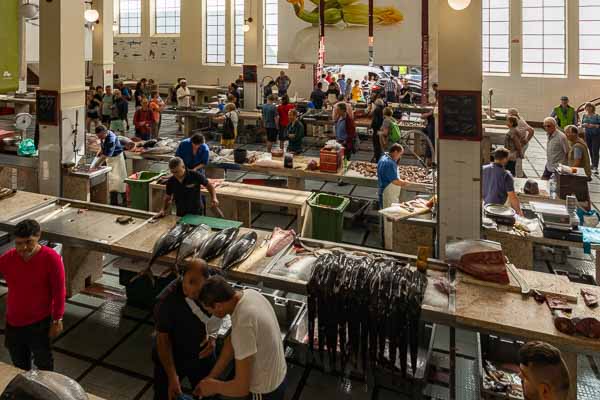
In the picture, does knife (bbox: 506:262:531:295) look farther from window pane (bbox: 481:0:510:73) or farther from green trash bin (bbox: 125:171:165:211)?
window pane (bbox: 481:0:510:73)

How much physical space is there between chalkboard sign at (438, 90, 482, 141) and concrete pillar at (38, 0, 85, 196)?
5.46m

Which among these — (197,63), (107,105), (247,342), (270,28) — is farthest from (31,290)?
(197,63)

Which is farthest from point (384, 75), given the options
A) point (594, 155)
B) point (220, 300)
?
point (220, 300)

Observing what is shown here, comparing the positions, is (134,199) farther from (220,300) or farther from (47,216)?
(220,300)

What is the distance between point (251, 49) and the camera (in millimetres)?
18297

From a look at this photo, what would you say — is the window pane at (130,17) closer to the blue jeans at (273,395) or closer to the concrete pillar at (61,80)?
the concrete pillar at (61,80)

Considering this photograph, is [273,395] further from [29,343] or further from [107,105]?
[107,105]

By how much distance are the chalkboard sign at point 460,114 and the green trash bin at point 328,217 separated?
1964 mm

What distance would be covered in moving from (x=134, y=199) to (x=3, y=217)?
2.74 meters

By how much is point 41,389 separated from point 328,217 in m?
5.05

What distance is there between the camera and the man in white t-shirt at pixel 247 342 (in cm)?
266

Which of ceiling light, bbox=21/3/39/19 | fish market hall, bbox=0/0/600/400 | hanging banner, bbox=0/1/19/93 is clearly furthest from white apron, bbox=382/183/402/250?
hanging banner, bbox=0/1/19/93

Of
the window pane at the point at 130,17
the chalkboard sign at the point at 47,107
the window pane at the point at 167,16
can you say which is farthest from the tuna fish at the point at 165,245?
the window pane at the point at 130,17

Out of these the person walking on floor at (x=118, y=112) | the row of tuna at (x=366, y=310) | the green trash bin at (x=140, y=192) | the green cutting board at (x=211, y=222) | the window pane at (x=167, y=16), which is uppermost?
the window pane at (x=167, y=16)
